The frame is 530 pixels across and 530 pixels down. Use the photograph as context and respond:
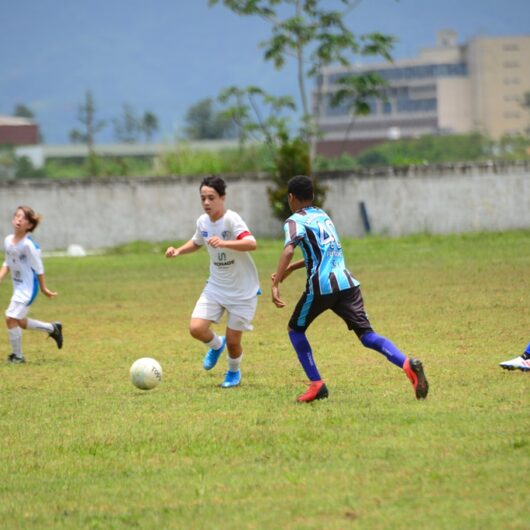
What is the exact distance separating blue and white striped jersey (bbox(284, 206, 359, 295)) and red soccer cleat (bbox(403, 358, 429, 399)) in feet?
2.56

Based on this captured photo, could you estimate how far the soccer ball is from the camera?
1105 centimetres

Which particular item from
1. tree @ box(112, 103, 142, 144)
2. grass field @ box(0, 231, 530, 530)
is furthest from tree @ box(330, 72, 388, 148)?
tree @ box(112, 103, 142, 144)

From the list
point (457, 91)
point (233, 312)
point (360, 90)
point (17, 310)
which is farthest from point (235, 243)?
point (457, 91)

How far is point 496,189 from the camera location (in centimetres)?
3775

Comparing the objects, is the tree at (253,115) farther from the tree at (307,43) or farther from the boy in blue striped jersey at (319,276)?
the boy in blue striped jersey at (319,276)

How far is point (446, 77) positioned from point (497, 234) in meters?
129

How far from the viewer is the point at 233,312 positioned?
37.2 ft

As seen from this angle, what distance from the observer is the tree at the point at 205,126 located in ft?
494

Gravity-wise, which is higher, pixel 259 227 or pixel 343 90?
pixel 343 90

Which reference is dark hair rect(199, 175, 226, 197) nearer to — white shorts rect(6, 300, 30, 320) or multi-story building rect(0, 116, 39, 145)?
white shorts rect(6, 300, 30, 320)

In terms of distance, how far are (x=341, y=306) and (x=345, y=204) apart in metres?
28.2

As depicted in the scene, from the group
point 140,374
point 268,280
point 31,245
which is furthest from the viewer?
point 268,280

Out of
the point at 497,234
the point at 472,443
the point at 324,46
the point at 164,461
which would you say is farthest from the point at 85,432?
the point at 324,46

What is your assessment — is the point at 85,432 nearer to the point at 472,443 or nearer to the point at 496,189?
the point at 472,443
